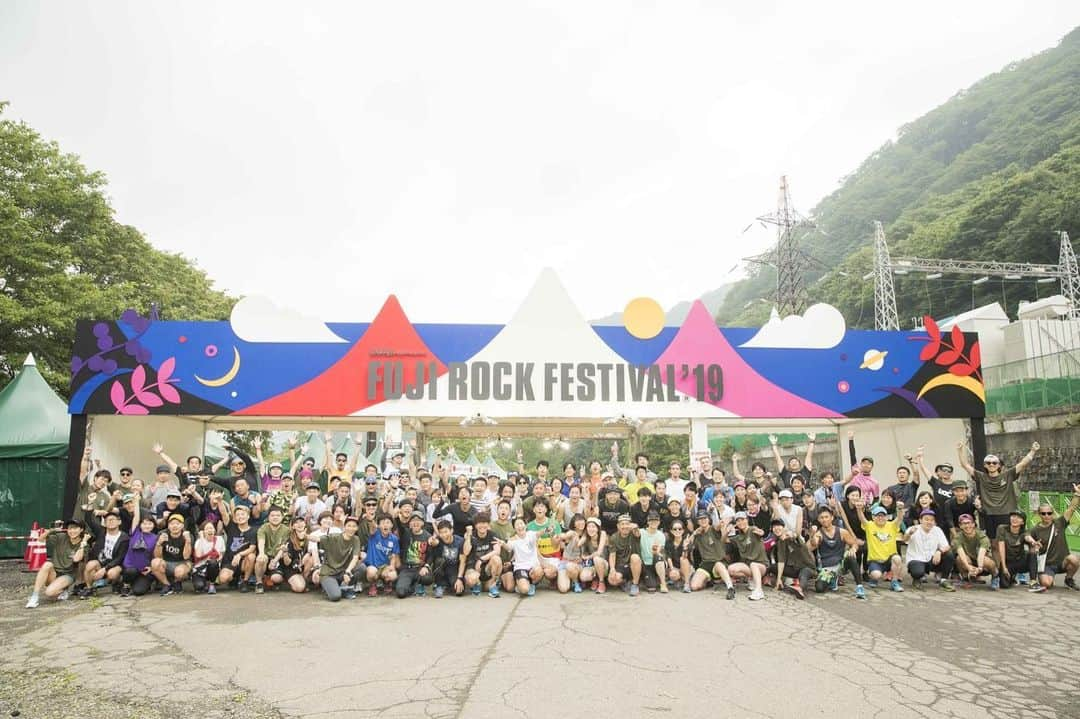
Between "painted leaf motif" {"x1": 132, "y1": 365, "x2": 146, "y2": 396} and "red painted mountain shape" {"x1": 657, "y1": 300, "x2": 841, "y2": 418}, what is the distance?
866 centimetres

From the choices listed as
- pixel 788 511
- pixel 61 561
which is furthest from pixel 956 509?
pixel 61 561

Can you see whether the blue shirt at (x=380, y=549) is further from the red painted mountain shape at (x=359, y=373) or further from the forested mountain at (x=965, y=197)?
the forested mountain at (x=965, y=197)

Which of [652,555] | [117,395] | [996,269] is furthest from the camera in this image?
[996,269]

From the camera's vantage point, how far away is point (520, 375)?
11.7 m

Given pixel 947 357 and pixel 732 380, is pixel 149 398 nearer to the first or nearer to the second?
pixel 732 380

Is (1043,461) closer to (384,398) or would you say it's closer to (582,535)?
(582,535)

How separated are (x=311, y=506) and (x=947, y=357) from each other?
36.3 ft

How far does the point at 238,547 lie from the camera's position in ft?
27.7

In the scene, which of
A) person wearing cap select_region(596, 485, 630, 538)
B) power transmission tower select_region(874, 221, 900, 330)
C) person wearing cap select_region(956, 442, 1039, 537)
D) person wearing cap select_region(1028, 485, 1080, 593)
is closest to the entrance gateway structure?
person wearing cap select_region(956, 442, 1039, 537)

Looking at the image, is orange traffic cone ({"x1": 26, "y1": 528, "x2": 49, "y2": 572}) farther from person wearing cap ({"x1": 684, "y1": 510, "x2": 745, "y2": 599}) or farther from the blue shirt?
person wearing cap ({"x1": 684, "y1": 510, "x2": 745, "y2": 599})

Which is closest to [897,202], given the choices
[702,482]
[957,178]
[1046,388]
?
[957,178]

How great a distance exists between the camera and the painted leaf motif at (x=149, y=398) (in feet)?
36.2

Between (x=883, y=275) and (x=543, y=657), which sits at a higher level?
(x=883, y=275)

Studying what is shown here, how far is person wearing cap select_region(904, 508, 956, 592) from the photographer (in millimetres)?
8562
